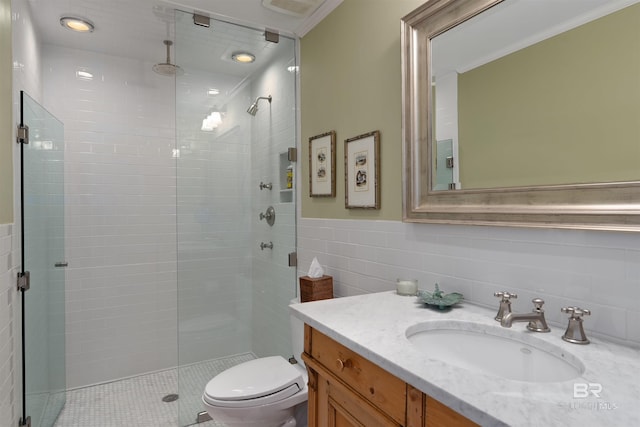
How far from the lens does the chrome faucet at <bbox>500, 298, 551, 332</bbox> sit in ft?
3.49

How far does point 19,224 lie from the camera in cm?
193

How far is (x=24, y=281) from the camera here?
1926 mm

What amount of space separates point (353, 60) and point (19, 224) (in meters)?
1.97

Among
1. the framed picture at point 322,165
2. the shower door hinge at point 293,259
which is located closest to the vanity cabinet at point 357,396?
the framed picture at point 322,165

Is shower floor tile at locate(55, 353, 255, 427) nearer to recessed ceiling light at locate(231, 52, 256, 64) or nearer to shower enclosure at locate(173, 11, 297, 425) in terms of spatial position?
shower enclosure at locate(173, 11, 297, 425)

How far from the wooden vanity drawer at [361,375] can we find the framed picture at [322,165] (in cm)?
110

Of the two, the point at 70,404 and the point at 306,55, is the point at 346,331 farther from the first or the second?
the point at 70,404

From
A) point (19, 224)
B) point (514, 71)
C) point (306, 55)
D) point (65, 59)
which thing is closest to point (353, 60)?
point (306, 55)

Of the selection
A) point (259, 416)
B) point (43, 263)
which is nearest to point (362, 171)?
point (259, 416)

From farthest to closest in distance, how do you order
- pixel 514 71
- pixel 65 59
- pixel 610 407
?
pixel 65 59 < pixel 514 71 < pixel 610 407

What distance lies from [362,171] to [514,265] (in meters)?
0.93

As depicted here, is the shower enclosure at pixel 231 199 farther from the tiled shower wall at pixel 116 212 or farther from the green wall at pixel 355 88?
the tiled shower wall at pixel 116 212

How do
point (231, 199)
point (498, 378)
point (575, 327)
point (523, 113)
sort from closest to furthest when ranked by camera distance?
point (498, 378), point (575, 327), point (523, 113), point (231, 199)

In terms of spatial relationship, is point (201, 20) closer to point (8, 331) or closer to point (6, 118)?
point (6, 118)
